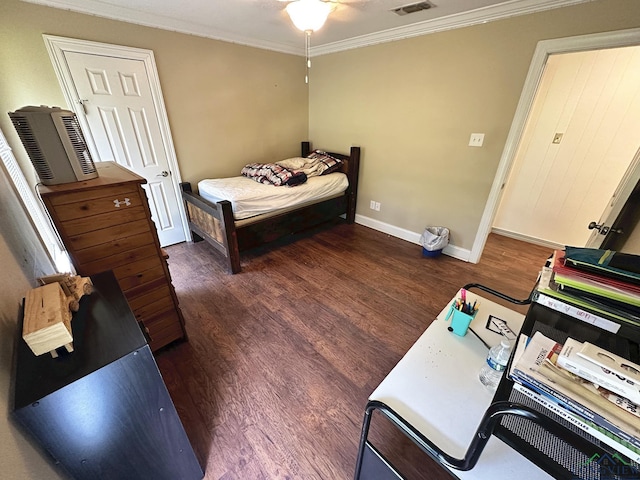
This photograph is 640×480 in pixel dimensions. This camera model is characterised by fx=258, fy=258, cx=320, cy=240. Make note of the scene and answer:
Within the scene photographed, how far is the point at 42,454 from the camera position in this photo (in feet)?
2.40

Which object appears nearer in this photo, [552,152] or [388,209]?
[552,152]

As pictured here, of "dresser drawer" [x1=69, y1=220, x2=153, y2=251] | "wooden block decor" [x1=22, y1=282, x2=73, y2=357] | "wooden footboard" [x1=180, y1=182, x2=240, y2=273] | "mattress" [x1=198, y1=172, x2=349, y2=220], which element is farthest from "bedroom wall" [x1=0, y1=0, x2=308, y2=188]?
"wooden block decor" [x1=22, y1=282, x2=73, y2=357]

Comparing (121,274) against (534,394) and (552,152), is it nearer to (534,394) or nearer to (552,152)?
(534,394)

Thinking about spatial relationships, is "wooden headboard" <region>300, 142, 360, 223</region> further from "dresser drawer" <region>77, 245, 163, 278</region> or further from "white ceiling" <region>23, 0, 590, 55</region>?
"dresser drawer" <region>77, 245, 163, 278</region>

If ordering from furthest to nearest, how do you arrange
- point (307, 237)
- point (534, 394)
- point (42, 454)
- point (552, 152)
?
point (307, 237)
point (552, 152)
point (42, 454)
point (534, 394)

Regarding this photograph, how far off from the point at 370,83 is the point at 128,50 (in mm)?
2463

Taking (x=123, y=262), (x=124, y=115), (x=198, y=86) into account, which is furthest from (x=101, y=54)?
(x=123, y=262)

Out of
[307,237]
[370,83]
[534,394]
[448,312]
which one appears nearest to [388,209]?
[307,237]

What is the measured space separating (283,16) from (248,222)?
1.90m

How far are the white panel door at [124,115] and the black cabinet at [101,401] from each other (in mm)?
2145

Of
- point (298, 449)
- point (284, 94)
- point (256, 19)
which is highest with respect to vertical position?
point (256, 19)

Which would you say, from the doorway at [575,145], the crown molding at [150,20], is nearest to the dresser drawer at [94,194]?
the crown molding at [150,20]

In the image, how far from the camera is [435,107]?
269 centimetres

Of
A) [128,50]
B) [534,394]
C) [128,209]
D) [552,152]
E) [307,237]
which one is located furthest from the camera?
[307,237]
